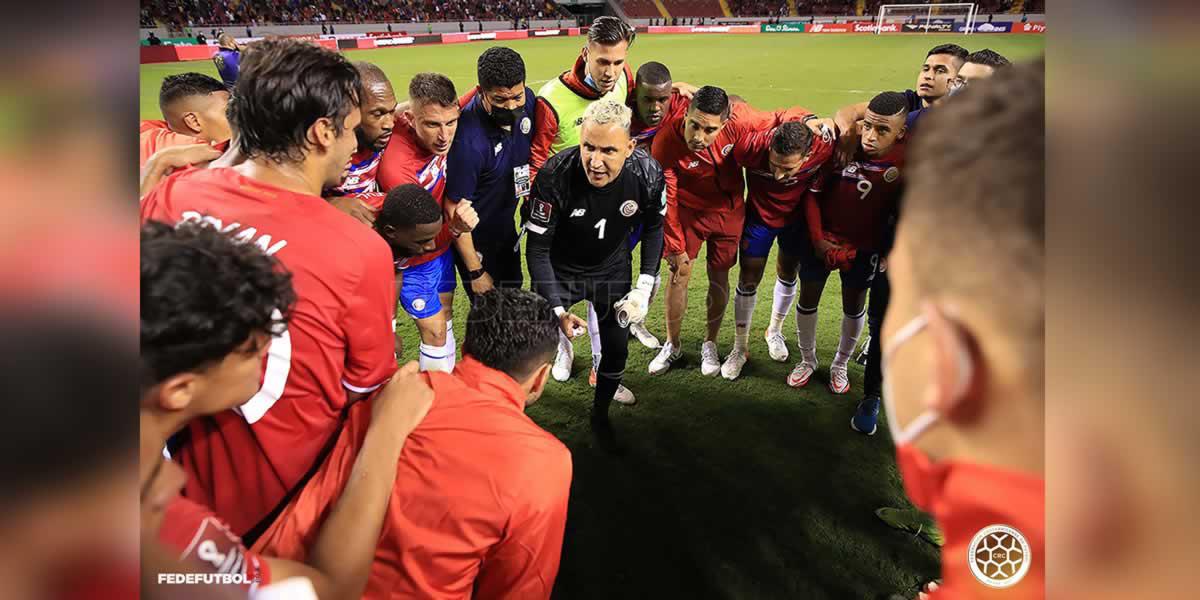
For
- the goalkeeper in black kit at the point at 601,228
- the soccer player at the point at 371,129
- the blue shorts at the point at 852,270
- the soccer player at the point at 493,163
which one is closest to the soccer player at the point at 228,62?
the soccer player at the point at 371,129

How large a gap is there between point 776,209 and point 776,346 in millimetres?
954

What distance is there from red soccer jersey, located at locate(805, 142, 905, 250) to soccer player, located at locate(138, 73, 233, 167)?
2529mm

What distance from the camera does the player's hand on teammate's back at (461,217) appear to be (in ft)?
8.66

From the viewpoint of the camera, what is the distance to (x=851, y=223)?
8.91ft

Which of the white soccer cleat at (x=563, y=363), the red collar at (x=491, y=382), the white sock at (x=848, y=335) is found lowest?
the white soccer cleat at (x=563, y=363)

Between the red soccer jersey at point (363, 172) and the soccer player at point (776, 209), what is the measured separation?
1895 millimetres

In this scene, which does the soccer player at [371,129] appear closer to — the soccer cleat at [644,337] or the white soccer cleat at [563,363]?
the white soccer cleat at [563,363]

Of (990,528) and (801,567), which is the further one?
(801,567)

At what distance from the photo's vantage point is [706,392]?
10.6 ft

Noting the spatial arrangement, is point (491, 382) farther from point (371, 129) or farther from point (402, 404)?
point (371, 129)
